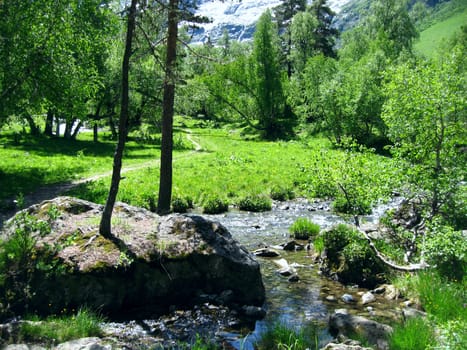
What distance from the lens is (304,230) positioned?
1862cm

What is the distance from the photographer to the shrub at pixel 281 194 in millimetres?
26797

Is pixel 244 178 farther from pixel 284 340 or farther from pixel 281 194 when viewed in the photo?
pixel 284 340

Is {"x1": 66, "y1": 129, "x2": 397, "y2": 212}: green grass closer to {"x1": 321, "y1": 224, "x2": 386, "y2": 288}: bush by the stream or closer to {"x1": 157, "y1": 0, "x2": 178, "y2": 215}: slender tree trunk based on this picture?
{"x1": 321, "y1": 224, "x2": 386, "y2": 288}: bush by the stream

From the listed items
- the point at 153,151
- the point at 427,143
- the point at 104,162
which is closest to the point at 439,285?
the point at 427,143

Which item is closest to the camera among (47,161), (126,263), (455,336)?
(455,336)

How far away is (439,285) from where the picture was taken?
10.7 metres

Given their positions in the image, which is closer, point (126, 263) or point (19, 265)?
point (19, 265)

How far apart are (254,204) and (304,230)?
19.3 feet

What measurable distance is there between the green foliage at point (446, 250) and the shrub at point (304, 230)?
22.0 feet

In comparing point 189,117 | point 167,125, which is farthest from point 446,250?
point 189,117

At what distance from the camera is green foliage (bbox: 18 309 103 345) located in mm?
8359

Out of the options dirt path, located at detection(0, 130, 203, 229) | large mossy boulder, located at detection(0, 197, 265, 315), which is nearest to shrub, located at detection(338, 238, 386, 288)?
large mossy boulder, located at detection(0, 197, 265, 315)

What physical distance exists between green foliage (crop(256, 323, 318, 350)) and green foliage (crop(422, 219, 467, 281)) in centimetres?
420

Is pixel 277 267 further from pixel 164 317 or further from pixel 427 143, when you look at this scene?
pixel 427 143
